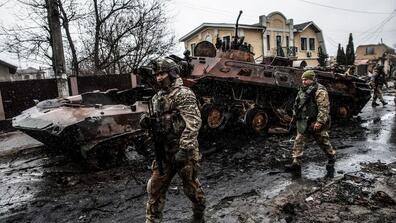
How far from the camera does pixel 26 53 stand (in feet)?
47.6

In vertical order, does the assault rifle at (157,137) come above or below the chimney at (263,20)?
below

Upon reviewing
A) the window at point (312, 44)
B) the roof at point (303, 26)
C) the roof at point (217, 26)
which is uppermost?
the roof at point (303, 26)

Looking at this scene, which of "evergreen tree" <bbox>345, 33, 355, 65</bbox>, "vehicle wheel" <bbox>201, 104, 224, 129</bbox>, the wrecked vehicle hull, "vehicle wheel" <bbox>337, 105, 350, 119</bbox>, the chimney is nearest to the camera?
"vehicle wheel" <bbox>201, 104, 224, 129</bbox>

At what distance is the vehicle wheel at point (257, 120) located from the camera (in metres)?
8.24

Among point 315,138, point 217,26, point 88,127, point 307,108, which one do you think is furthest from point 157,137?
point 217,26

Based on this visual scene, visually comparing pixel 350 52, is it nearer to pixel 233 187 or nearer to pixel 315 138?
pixel 315 138

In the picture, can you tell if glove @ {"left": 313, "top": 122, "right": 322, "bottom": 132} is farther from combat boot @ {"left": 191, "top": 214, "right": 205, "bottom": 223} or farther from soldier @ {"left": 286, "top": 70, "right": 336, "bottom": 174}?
combat boot @ {"left": 191, "top": 214, "right": 205, "bottom": 223}

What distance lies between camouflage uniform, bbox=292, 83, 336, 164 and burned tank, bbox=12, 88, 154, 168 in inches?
108

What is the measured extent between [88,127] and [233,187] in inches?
96.0

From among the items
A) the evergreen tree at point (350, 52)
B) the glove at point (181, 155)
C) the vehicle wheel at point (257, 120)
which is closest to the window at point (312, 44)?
the evergreen tree at point (350, 52)

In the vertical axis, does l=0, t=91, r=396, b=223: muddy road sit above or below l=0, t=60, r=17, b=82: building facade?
below

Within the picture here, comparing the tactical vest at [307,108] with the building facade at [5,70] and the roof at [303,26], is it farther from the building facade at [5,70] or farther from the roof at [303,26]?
the roof at [303,26]

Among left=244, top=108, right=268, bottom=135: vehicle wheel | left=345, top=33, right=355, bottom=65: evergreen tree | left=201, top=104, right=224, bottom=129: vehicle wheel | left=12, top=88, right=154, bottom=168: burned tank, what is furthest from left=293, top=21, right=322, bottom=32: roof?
left=12, top=88, right=154, bottom=168: burned tank

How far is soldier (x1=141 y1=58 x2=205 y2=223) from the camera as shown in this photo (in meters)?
3.27
